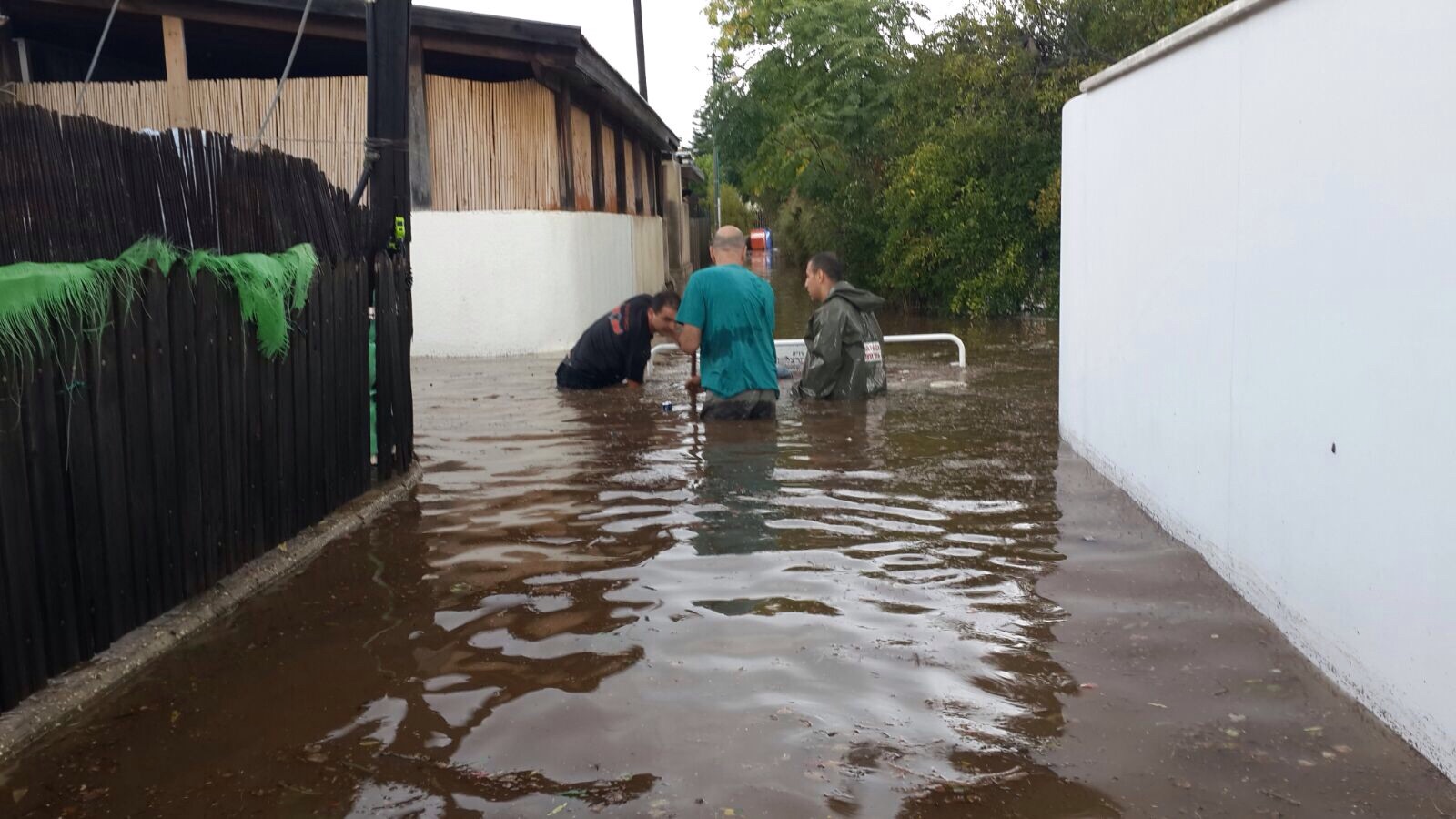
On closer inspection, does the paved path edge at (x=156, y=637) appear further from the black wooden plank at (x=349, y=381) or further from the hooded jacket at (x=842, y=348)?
the hooded jacket at (x=842, y=348)

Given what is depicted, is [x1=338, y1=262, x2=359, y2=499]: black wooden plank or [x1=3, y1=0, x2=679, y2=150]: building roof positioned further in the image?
[x1=3, y1=0, x2=679, y2=150]: building roof

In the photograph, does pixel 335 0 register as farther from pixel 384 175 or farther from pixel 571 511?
pixel 571 511

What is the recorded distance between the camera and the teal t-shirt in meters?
9.66

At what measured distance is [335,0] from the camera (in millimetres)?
14492

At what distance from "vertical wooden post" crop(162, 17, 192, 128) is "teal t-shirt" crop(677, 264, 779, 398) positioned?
806cm

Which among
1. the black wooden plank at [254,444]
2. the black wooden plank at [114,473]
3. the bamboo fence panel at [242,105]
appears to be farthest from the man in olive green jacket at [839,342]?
the black wooden plank at [114,473]

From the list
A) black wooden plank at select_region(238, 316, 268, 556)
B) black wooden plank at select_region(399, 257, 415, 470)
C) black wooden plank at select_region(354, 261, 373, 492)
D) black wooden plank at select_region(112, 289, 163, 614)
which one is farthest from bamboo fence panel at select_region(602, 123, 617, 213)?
black wooden plank at select_region(112, 289, 163, 614)

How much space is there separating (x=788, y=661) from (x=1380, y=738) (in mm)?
1861

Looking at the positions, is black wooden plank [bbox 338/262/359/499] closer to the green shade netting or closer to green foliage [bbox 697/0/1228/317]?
the green shade netting

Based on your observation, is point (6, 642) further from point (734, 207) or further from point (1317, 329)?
point (734, 207)

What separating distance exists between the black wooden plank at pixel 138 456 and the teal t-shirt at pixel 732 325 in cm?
505

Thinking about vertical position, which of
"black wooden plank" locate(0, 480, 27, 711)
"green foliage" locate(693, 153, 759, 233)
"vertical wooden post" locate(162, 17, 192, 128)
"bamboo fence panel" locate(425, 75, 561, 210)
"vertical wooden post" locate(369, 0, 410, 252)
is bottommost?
"black wooden plank" locate(0, 480, 27, 711)

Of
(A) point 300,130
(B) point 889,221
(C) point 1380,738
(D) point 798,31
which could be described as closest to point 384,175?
(C) point 1380,738

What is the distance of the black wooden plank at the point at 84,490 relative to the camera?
4383mm
